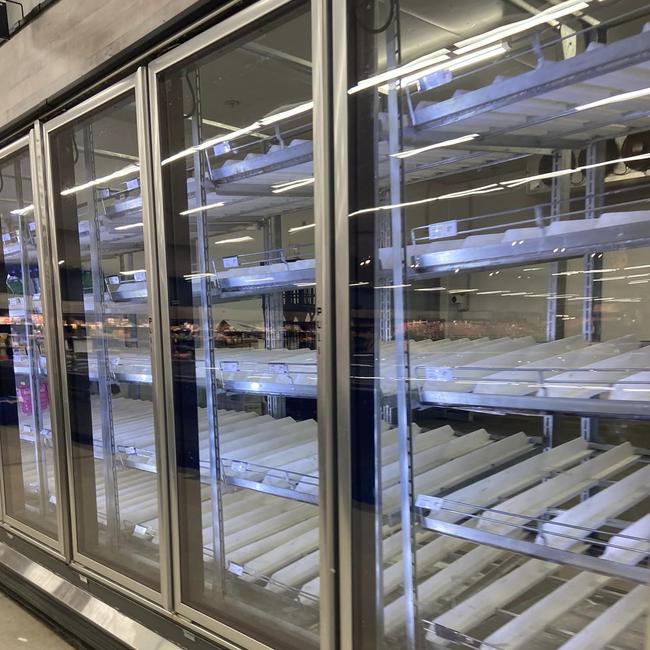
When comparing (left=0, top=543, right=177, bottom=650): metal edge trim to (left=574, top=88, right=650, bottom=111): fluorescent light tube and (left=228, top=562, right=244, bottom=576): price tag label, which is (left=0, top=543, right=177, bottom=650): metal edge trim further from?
(left=574, top=88, right=650, bottom=111): fluorescent light tube

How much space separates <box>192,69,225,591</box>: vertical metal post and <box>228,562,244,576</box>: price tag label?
0.08 m

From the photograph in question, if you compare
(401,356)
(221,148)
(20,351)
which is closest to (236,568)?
(401,356)

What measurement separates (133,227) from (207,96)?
613 mm

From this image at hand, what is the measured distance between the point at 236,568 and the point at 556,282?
1409 mm

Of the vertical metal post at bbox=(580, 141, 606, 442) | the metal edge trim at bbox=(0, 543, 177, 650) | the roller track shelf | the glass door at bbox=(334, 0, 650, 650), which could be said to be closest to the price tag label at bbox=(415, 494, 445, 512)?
the glass door at bbox=(334, 0, 650, 650)

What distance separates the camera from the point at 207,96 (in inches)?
80.1

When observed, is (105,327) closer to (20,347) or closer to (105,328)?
(105,328)

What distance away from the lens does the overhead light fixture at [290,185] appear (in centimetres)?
162

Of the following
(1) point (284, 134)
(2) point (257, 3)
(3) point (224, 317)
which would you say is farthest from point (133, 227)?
(2) point (257, 3)

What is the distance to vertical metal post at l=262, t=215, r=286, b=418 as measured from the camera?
2.07m

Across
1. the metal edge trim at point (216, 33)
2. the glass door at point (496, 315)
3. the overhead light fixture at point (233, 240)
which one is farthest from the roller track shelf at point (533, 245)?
the overhead light fixture at point (233, 240)

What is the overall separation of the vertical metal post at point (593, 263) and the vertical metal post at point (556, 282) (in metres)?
0.07

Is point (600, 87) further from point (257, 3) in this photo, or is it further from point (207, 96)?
point (207, 96)

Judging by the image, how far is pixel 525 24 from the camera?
101 cm
